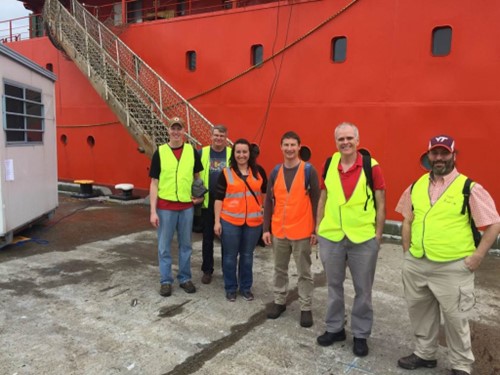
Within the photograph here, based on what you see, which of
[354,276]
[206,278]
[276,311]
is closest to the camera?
[354,276]

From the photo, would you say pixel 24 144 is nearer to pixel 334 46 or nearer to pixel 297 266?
pixel 297 266

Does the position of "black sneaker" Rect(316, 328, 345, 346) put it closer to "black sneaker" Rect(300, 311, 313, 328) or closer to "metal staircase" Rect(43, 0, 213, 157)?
"black sneaker" Rect(300, 311, 313, 328)

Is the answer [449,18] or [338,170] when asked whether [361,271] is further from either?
[449,18]

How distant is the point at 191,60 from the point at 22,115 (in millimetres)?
3843

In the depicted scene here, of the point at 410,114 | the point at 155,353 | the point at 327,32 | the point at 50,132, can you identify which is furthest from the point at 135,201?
the point at 155,353

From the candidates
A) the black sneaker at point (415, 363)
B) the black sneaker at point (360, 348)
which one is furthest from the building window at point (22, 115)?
the black sneaker at point (415, 363)

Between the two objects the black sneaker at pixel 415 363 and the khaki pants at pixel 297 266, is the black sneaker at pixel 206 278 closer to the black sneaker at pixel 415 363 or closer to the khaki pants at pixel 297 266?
the khaki pants at pixel 297 266

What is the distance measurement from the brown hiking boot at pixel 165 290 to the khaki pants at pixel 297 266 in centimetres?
118

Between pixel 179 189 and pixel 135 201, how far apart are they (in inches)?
235

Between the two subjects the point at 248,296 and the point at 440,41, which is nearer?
the point at 248,296

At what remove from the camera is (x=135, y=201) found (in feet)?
32.8

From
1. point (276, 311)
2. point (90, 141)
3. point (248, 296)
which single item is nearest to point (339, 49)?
point (248, 296)

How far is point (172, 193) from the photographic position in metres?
4.35

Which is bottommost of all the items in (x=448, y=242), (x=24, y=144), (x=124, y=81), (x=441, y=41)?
(x=448, y=242)
